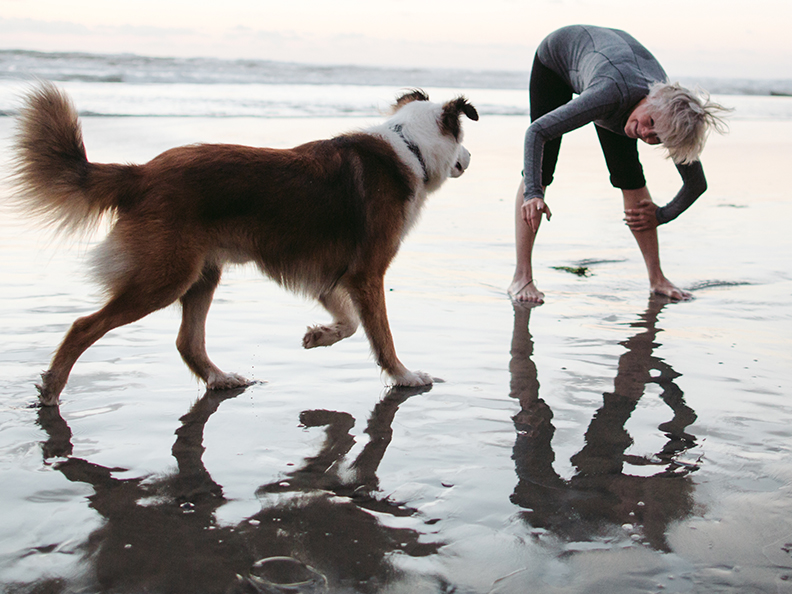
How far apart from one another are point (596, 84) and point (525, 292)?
1.47 metres

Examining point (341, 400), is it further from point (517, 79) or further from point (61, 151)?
point (517, 79)

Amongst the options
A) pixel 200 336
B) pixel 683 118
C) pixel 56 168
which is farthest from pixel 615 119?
pixel 56 168

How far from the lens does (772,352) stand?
12.9ft

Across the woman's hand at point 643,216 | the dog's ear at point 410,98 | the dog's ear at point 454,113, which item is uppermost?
the dog's ear at point 410,98

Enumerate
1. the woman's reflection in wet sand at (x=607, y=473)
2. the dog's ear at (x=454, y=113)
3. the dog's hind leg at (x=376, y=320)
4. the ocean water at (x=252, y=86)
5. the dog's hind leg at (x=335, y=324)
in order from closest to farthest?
the woman's reflection in wet sand at (x=607, y=473), the dog's hind leg at (x=376, y=320), the dog's hind leg at (x=335, y=324), the dog's ear at (x=454, y=113), the ocean water at (x=252, y=86)

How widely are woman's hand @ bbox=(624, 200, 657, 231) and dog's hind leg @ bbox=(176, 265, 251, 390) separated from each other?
315 centimetres

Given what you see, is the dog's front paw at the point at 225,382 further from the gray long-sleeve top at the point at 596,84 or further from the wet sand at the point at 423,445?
the gray long-sleeve top at the point at 596,84

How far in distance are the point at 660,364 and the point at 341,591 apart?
2492 mm

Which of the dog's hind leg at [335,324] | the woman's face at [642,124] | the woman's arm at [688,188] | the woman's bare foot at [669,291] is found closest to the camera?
the dog's hind leg at [335,324]

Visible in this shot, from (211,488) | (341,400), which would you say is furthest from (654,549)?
(341,400)

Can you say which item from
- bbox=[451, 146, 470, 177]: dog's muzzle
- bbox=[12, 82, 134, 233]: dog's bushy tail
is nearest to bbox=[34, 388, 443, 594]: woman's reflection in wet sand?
bbox=[12, 82, 134, 233]: dog's bushy tail

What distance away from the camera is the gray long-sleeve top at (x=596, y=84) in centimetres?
423

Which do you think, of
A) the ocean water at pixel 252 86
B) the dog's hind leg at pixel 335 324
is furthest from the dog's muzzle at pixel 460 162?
the ocean water at pixel 252 86

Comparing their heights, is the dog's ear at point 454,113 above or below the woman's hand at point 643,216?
above
